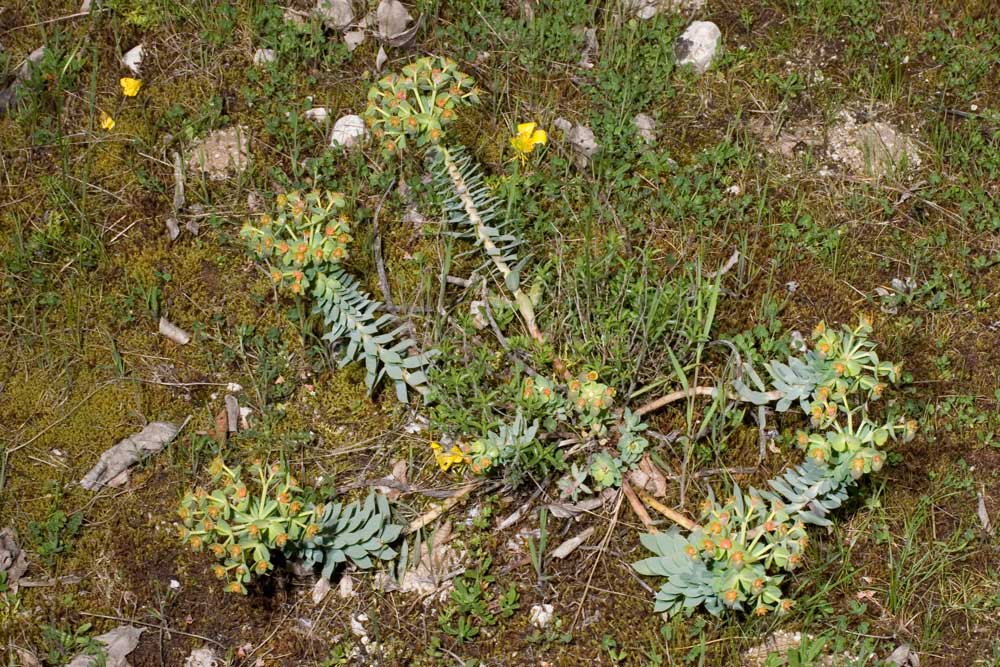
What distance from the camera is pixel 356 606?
11.6 feet

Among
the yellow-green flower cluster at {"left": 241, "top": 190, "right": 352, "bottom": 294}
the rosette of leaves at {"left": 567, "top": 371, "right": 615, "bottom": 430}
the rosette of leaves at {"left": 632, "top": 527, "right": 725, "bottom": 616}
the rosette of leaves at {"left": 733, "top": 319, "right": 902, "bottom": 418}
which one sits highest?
the yellow-green flower cluster at {"left": 241, "top": 190, "right": 352, "bottom": 294}

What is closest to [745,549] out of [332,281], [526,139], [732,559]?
[732,559]

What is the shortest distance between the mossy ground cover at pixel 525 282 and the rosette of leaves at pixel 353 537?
0.41 ft

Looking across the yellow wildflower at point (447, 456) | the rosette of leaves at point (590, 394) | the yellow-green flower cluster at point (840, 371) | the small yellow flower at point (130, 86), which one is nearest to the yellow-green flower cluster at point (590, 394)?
the rosette of leaves at point (590, 394)

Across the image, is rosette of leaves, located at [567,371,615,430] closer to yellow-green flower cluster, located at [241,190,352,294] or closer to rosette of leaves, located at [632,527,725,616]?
rosette of leaves, located at [632,527,725,616]

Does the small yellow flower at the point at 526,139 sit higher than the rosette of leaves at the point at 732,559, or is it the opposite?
the small yellow flower at the point at 526,139

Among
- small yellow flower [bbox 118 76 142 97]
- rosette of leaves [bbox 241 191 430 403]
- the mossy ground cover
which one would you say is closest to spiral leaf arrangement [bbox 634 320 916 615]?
the mossy ground cover

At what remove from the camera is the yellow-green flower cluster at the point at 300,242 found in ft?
11.5

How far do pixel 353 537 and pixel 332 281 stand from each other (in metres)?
0.95

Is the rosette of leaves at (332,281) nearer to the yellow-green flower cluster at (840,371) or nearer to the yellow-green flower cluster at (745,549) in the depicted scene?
the yellow-green flower cluster at (745,549)

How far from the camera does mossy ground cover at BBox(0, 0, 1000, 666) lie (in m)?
3.50

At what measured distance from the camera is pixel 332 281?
3.60m

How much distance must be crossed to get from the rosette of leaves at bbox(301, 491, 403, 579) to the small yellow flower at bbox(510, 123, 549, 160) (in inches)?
68.8

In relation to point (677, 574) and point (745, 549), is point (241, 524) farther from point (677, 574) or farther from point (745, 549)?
point (745, 549)
